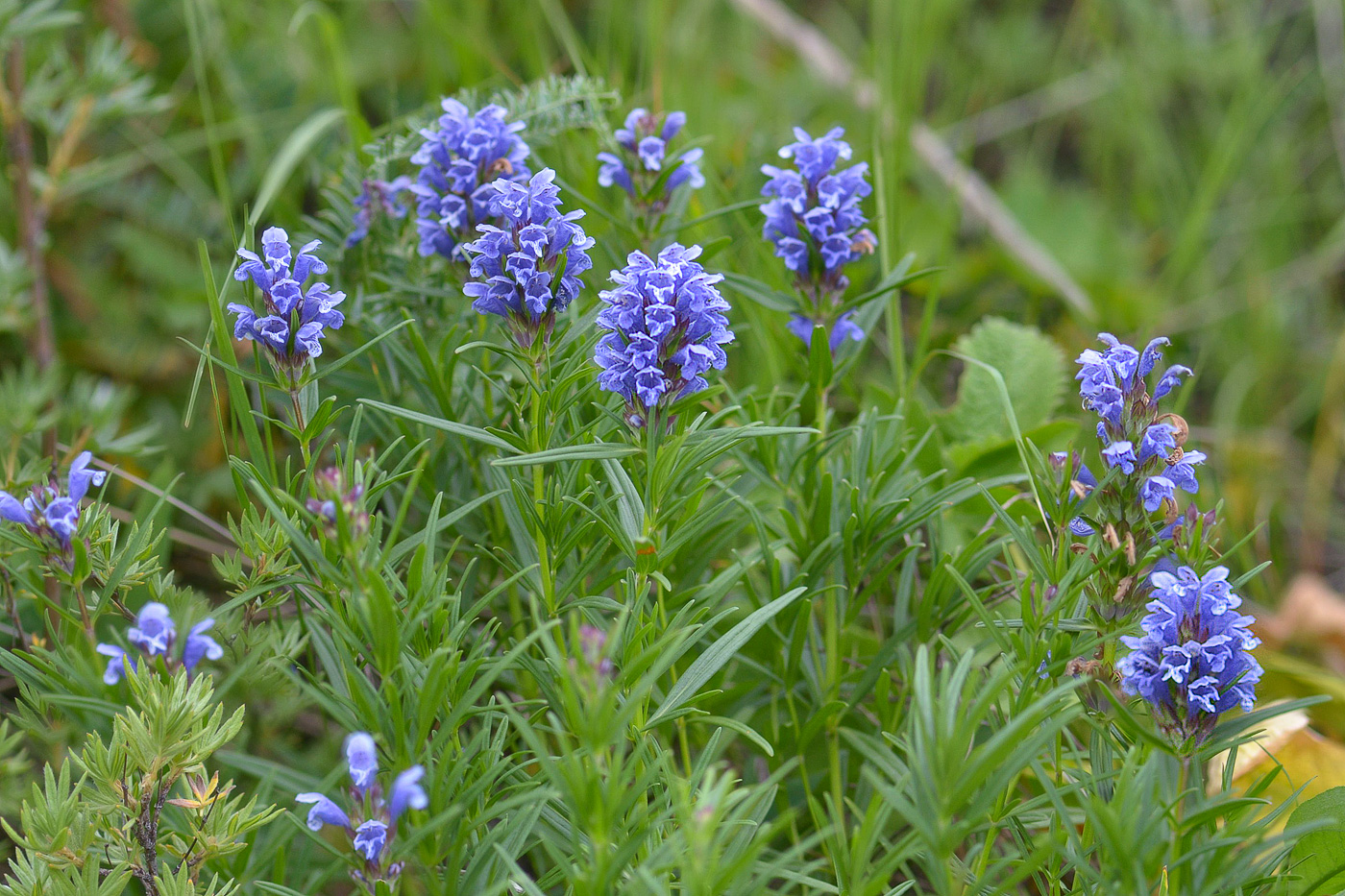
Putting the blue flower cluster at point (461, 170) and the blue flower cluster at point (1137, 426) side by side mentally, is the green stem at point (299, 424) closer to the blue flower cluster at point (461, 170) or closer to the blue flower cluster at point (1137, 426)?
the blue flower cluster at point (461, 170)

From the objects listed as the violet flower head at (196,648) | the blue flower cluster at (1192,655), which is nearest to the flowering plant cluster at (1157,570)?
the blue flower cluster at (1192,655)

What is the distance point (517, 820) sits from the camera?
133cm

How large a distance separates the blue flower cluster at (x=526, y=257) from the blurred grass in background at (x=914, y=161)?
66 centimetres

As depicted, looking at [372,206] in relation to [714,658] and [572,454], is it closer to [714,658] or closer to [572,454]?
[572,454]

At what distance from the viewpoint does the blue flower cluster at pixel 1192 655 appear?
4.25 feet

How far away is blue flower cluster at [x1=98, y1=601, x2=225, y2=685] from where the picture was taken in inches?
52.4

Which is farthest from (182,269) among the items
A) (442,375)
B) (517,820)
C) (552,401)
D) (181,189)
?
(517,820)

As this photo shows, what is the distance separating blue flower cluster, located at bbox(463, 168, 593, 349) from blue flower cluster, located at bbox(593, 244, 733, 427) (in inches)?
3.6

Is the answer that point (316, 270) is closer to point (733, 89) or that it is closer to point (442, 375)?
point (442, 375)

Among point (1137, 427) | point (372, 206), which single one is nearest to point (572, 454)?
point (1137, 427)

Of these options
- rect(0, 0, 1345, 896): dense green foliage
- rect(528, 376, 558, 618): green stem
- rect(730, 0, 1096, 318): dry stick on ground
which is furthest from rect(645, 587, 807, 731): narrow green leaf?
rect(730, 0, 1096, 318): dry stick on ground

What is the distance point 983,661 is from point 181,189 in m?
2.85

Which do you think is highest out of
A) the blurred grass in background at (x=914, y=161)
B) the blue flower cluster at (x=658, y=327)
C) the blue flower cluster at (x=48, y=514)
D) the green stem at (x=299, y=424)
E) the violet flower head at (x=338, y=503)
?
the blurred grass in background at (x=914, y=161)

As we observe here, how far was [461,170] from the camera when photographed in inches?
68.2
